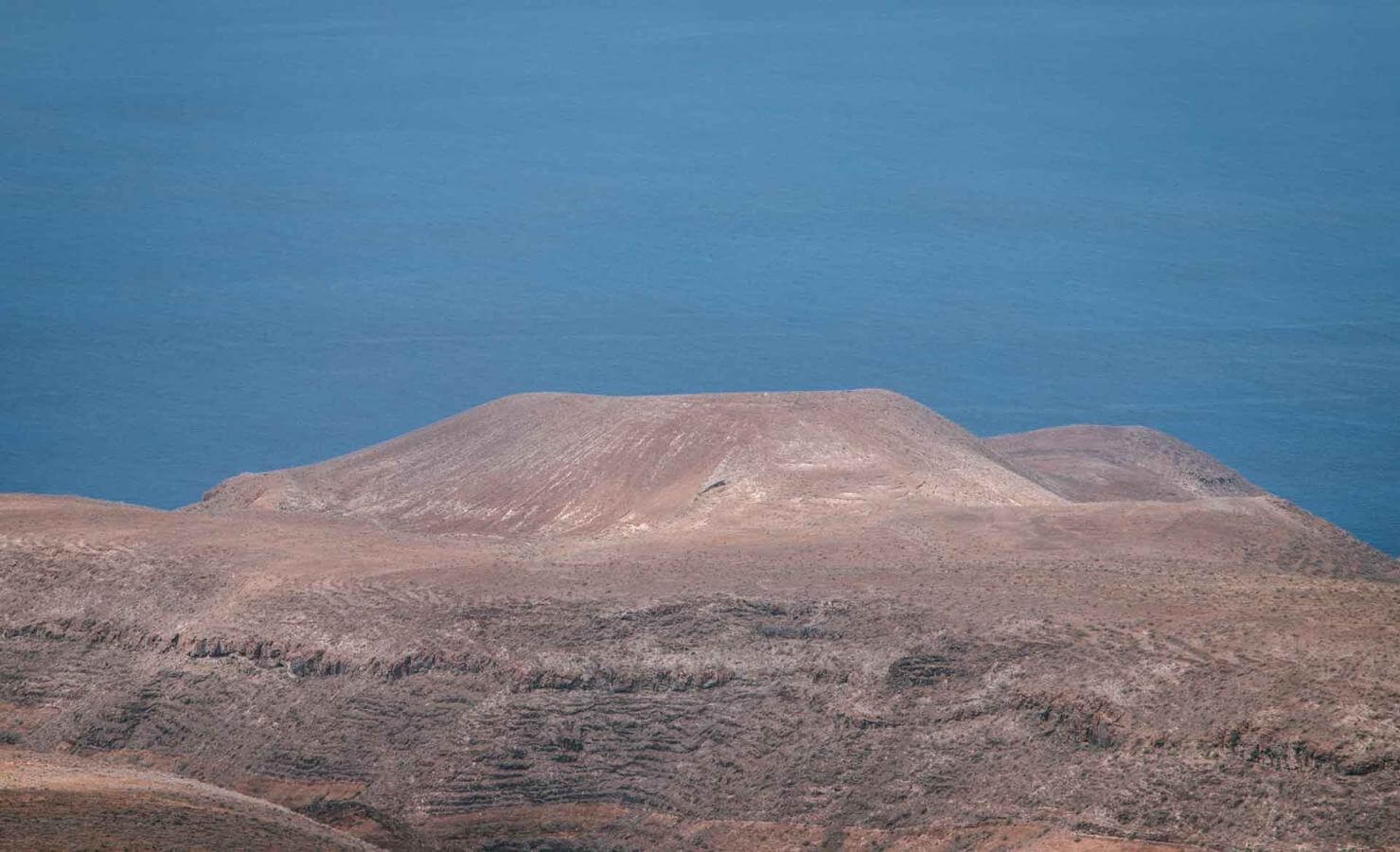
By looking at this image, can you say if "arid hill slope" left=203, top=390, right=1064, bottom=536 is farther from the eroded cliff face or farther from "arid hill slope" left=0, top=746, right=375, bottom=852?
"arid hill slope" left=0, top=746, right=375, bottom=852

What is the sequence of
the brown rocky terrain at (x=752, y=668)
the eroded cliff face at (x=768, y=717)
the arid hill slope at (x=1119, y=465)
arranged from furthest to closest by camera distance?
the arid hill slope at (x=1119, y=465) → the brown rocky terrain at (x=752, y=668) → the eroded cliff face at (x=768, y=717)

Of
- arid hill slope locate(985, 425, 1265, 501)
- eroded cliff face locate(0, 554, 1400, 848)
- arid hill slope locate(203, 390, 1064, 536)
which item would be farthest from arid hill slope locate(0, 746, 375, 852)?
arid hill slope locate(985, 425, 1265, 501)

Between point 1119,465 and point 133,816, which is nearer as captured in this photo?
point 133,816

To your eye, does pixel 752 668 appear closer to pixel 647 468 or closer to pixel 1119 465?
pixel 647 468

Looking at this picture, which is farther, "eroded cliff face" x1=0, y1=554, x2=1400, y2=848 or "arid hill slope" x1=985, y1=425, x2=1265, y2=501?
"arid hill slope" x1=985, y1=425, x2=1265, y2=501

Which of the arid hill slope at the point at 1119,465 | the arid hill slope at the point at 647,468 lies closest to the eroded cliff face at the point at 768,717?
the arid hill slope at the point at 647,468

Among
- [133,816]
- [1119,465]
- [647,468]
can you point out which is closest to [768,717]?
[133,816]

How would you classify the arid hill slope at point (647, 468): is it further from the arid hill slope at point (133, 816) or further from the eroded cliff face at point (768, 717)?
the arid hill slope at point (133, 816)

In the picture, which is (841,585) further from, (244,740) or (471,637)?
(244,740)

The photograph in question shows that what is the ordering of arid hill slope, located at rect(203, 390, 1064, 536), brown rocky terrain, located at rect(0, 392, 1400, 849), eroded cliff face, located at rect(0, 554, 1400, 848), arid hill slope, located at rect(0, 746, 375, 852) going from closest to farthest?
arid hill slope, located at rect(0, 746, 375, 852), eroded cliff face, located at rect(0, 554, 1400, 848), brown rocky terrain, located at rect(0, 392, 1400, 849), arid hill slope, located at rect(203, 390, 1064, 536)
